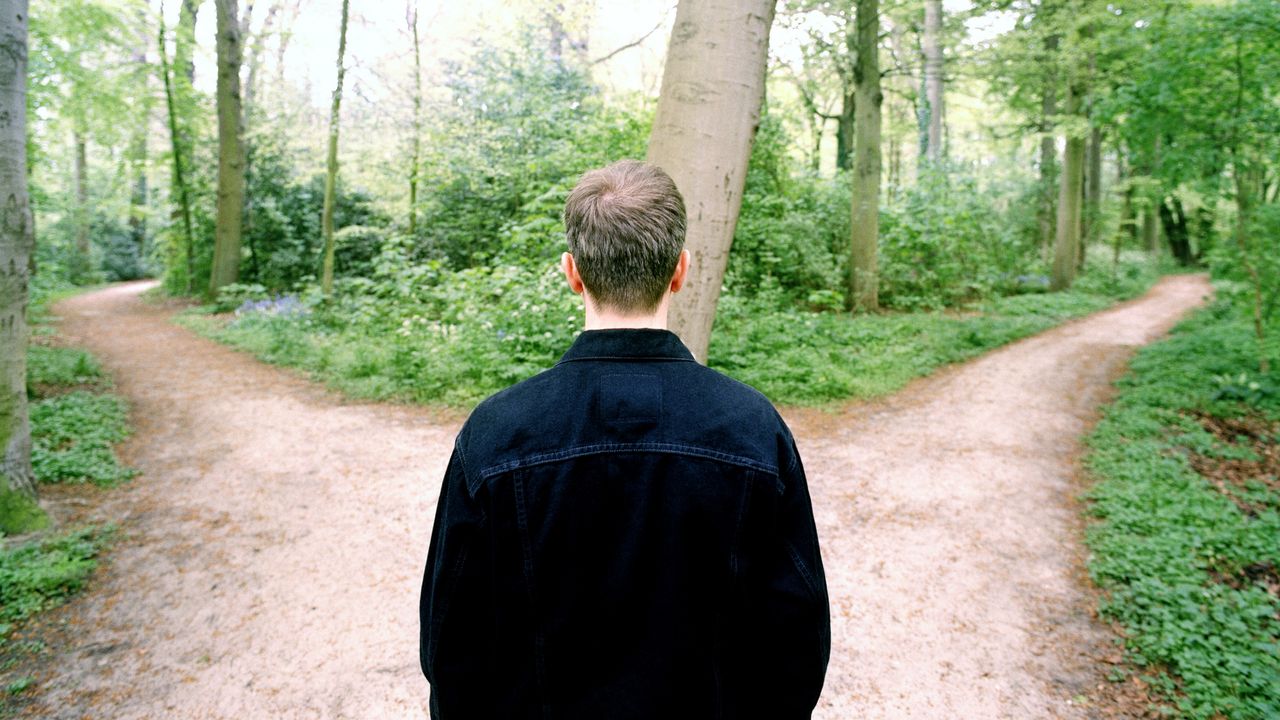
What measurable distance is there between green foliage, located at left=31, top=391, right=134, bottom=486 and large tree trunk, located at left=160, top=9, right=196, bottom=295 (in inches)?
471

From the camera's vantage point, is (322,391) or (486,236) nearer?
(322,391)

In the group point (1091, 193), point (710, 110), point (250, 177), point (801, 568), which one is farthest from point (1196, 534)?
point (1091, 193)

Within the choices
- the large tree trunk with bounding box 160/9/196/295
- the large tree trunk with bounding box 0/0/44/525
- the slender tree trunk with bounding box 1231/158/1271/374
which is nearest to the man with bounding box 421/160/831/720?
the large tree trunk with bounding box 0/0/44/525

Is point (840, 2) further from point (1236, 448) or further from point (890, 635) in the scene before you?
point (890, 635)

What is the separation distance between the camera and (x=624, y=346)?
4.39 feet

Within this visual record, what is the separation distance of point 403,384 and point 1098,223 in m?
23.4

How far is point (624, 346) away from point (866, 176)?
1186cm

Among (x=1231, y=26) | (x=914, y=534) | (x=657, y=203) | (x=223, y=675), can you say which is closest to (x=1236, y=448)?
(x=914, y=534)

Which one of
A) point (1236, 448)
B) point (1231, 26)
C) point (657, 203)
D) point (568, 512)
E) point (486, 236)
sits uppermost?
point (1231, 26)

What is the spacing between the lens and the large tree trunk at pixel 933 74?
14.4 meters

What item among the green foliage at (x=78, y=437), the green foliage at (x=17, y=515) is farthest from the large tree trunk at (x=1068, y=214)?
the green foliage at (x=17, y=515)

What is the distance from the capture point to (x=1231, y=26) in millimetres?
6891

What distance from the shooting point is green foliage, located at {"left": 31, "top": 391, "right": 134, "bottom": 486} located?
210 inches

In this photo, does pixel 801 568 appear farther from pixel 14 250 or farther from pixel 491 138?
pixel 491 138
